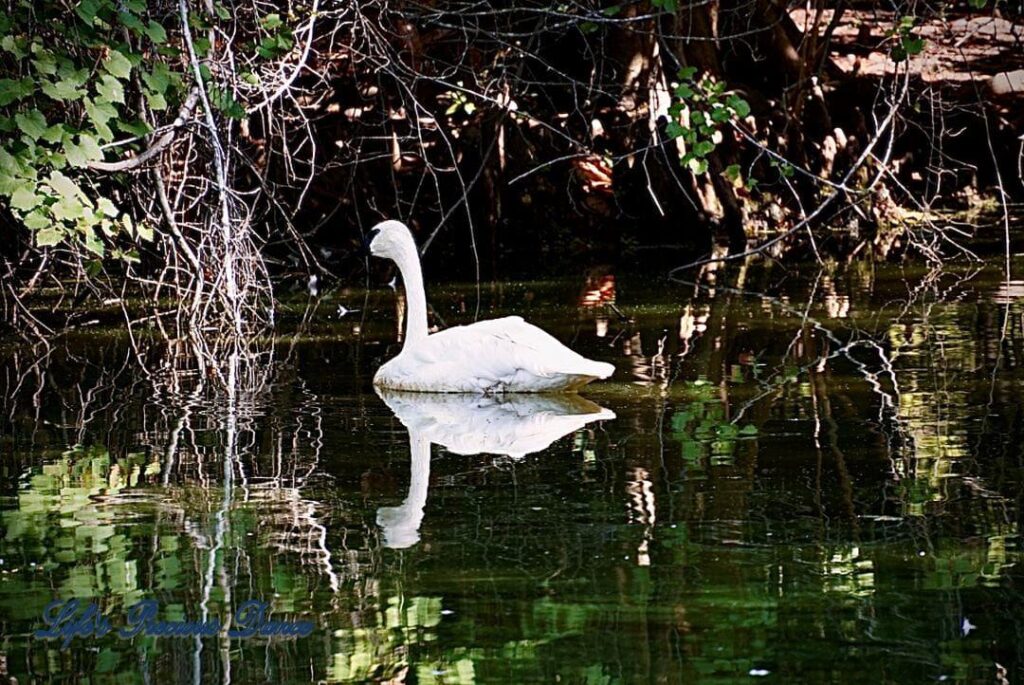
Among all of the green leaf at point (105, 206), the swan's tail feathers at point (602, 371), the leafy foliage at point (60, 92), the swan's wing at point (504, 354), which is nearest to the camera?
the swan's tail feathers at point (602, 371)

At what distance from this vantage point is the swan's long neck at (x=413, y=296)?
9430mm

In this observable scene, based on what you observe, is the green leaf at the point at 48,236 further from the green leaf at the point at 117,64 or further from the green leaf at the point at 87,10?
the green leaf at the point at 87,10

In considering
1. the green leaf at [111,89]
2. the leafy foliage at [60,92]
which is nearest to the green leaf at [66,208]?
the leafy foliage at [60,92]

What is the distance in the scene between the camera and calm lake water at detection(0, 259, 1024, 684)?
4.39 m

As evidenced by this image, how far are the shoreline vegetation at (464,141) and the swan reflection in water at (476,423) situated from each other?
1.05 metres

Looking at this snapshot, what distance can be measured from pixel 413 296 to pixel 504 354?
129 cm

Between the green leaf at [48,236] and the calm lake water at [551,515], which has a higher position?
the green leaf at [48,236]

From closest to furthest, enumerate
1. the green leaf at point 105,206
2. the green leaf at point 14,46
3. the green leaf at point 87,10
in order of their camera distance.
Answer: the green leaf at point 87,10 → the green leaf at point 14,46 → the green leaf at point 105,206

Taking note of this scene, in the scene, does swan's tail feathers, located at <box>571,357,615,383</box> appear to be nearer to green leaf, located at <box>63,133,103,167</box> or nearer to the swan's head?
the swan's head

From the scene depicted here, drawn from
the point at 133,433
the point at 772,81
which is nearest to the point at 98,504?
the point at 133,433

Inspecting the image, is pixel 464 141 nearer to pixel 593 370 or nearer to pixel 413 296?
pixel 413 296

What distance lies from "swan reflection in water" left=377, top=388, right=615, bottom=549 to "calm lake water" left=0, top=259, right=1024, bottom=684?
0.03 metres

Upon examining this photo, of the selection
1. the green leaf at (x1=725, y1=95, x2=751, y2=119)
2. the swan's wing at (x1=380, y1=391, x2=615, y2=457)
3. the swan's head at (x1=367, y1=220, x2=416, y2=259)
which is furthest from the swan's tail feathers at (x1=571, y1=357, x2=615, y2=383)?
the swan's head at (x1=367, y1=220, x2=416, y2=259)

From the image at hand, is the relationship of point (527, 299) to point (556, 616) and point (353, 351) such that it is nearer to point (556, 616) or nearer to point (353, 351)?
point (353, 351)
